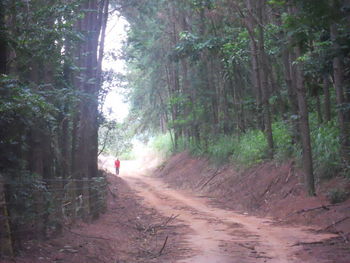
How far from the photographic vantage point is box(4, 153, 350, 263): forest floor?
8422 millimetres

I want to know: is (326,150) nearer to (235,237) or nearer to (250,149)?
(235,237)

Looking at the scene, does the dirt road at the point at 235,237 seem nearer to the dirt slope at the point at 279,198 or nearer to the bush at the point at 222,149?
the dirt slope at the point at 279,198

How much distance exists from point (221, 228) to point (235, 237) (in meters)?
1.56

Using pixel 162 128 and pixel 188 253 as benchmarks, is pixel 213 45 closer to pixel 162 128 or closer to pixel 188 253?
pixel 188 253

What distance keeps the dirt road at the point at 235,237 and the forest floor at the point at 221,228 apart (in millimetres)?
20

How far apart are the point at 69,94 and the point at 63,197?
2286mm

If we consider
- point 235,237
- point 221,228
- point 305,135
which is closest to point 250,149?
point 305,135

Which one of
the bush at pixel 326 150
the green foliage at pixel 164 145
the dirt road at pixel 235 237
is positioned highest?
the green foliage at pixel 164 145

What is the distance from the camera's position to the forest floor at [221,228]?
8.42 m

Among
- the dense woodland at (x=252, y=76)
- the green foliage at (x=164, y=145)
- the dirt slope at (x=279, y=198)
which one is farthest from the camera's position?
the green foliage at (x=164, y=145)

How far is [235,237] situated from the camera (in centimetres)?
1068

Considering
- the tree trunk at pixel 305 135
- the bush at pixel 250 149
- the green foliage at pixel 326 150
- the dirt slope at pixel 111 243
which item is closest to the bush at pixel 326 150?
the green foliage at pixel 326 150

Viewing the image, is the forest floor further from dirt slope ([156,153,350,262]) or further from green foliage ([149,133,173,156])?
green foliage ([149,133,173,156])

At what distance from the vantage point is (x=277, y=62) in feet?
79.5
